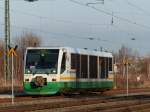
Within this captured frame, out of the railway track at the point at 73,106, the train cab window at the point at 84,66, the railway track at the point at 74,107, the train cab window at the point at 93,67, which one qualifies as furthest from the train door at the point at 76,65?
the railway track at the point at 74,107

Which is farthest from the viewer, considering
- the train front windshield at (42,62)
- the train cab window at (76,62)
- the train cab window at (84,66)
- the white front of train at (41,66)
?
the train cab window at (84,66)

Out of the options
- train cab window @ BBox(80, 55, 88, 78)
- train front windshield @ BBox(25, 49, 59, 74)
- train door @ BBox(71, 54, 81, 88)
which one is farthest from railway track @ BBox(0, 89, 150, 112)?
train cab window @ BBox(80, 55, 88, 78)

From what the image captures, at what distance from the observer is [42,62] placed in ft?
120

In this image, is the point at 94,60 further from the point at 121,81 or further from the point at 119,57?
the point at 119,57

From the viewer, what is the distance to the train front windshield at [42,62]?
36.3 meters

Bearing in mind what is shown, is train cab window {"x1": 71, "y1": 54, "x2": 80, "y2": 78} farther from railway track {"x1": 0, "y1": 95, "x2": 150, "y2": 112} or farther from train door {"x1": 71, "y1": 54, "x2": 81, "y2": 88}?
railway track {"x1": 0, "y1": 95, "x2": 150, "y2": 112}

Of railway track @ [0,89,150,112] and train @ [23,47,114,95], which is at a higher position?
train @ [23,47,114,95]

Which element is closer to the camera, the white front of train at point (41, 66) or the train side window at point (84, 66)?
the white front of train at point (41, 66)

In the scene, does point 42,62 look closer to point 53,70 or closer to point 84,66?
point 53,70

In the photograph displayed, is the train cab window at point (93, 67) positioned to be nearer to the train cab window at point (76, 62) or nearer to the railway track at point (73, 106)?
the train cab window at point (76, 62)

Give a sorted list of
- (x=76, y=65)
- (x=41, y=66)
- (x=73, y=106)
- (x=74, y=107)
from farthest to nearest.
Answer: (x=76, y=65) < (x=41, y=66) < (x=73, y=106) < (x=74, y=107)

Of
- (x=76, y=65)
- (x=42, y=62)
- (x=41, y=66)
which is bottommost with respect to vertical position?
(x=41, y=66)

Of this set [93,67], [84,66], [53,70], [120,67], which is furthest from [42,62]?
[120,67]

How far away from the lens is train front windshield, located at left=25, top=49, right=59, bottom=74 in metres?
36.3
